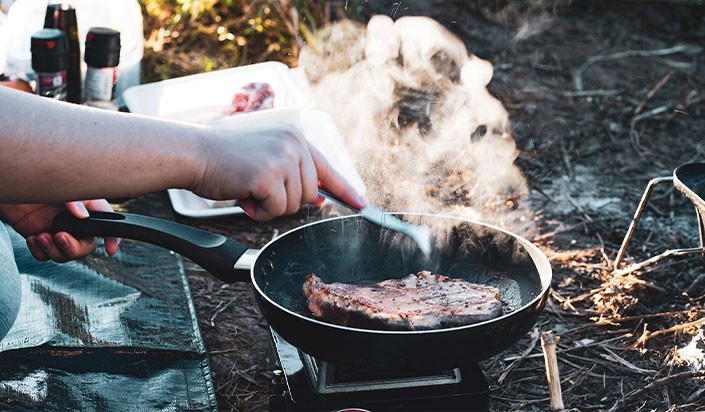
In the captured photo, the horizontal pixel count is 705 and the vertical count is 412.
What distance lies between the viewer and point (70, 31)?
4332 mm

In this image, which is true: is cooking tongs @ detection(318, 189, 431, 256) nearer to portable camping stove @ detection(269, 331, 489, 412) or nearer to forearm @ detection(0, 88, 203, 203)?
portable camping stove @ detection(269, 331, 489, 412)

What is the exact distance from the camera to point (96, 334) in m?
2.81

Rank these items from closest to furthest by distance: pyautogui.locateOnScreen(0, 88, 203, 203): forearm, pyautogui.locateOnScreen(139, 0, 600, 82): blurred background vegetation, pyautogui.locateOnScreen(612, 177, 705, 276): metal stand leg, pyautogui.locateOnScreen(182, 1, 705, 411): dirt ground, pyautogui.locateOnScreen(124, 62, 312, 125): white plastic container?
pyautogui.locateOnScreen(0, 88, 203, 203): forearm → pyautogui.locateOnScreen(182, 1, 705, 411): dirt ground → pyautogui.locateOnScreen(612, 177, 705, 276): metal stand leg → pyautogui.locateOnScreen(124, 62, 312, 125): white plastic container → pyautogui.locateOnScreen(139, 0, 600, 82): blurred background vegetation

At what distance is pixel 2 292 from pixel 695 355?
2.39 meters

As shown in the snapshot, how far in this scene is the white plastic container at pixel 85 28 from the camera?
14.2ft

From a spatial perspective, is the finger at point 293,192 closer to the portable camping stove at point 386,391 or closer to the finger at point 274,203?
the finger at point 274,203

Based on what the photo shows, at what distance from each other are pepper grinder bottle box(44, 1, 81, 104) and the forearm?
266cm

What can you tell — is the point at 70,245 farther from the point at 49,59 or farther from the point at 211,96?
the point at 211,96

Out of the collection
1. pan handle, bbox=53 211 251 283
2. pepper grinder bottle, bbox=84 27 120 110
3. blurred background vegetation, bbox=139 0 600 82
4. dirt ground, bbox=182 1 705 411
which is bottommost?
dirt ground, bbox=182 1 705 411

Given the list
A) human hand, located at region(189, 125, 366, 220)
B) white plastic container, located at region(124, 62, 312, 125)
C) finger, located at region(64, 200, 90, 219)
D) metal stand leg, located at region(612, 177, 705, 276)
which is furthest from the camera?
white plastic container, located at region(124, 62, 312, 125)

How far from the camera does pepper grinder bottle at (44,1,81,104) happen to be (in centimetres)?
427

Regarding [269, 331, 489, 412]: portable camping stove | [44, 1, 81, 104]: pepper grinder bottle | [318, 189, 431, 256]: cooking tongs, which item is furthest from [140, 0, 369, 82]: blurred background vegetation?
[269, 331, 489, 412]: portable camping stove

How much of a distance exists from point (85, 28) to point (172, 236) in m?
2.86

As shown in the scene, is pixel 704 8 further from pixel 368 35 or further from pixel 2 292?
pixel 2 292
